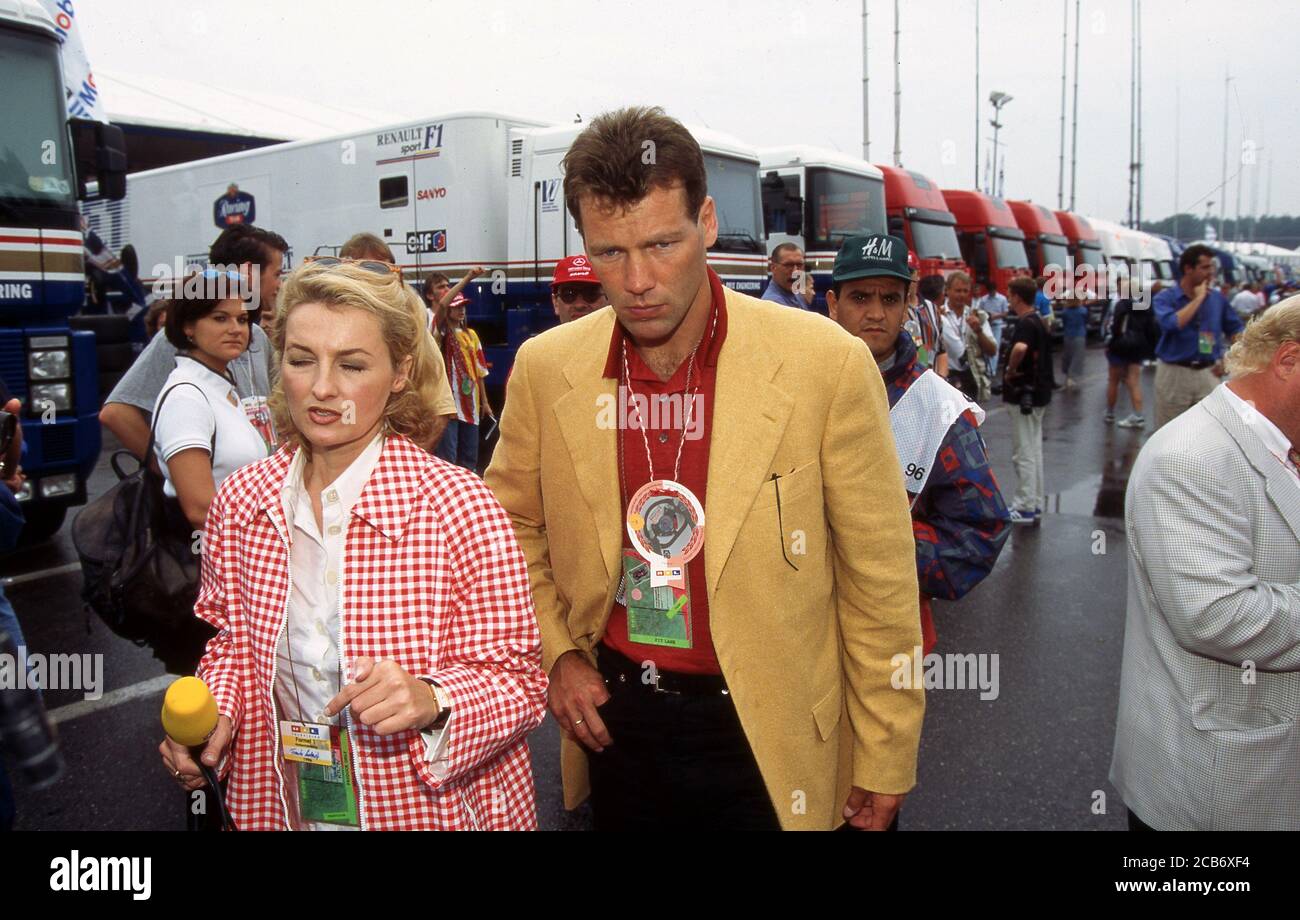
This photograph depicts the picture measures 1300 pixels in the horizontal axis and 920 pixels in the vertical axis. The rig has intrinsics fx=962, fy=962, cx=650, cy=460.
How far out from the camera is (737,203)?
11609 mm

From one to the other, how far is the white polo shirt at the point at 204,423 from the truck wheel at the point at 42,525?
4625 millimetres

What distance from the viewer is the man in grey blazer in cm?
202

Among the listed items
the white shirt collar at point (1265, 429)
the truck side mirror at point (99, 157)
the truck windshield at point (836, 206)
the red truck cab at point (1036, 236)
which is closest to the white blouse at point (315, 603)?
the white shirt collar at point (1265, 429)

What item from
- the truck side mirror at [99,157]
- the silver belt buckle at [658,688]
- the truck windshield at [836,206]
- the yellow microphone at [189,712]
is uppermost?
the truck windshield at [836,206]

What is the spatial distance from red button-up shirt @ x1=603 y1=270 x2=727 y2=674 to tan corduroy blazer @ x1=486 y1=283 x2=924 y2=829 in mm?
28

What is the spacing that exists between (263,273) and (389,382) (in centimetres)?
247

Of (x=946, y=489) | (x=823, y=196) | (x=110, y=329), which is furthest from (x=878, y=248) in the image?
(x=110, y=329)

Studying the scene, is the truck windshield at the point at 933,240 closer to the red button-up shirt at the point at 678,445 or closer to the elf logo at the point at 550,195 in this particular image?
the elf logo at the point at 550,195

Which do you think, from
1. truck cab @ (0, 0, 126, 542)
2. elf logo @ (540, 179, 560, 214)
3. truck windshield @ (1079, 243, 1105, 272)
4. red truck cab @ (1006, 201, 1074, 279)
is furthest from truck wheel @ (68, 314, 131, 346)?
truck windshield @ (1079, 243, 1105, 272)

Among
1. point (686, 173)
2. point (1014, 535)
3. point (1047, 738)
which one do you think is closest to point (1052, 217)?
point (1014, 535)

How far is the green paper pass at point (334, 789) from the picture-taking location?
1811 mm

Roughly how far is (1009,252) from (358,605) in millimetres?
→ 21861

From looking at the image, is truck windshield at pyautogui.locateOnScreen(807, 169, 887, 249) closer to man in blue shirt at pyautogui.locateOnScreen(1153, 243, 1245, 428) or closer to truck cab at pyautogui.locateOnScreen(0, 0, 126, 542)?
man in blue shirt at pyautogui.locateOnScreen(1153, 243, 1245, 428)
